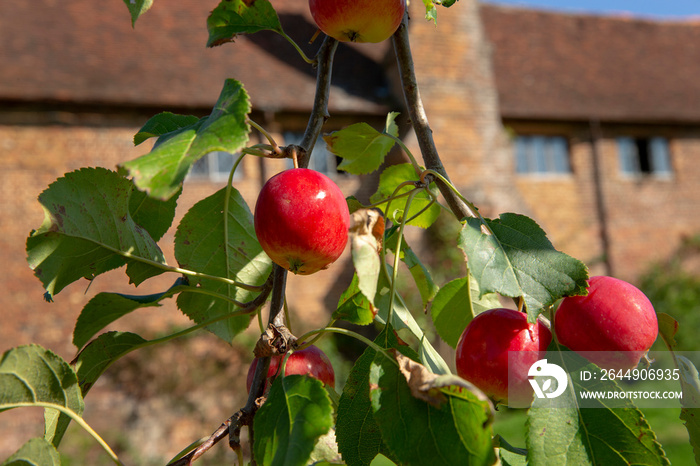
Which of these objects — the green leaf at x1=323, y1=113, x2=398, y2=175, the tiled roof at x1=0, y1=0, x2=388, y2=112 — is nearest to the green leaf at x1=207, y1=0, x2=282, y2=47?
the green leaf at x1=323, y1=113, x2=398, y2=175

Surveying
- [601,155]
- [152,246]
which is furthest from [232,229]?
[601,155]

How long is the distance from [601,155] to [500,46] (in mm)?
3238

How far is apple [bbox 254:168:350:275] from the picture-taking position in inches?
28.0

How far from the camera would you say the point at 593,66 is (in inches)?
499

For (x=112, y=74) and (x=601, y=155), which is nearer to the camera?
(x=112, y=74)

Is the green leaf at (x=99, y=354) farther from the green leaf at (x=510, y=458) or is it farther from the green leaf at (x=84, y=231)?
the green leaf at (x=510, y=458)

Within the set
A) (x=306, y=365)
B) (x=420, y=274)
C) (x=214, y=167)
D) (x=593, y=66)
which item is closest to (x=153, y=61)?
(x=214, y=167)

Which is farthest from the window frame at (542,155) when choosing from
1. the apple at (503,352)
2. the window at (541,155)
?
the apple at (503,352)

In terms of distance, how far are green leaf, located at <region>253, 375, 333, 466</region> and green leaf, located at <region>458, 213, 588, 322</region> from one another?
23 centimetres

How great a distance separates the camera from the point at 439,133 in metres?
9.83

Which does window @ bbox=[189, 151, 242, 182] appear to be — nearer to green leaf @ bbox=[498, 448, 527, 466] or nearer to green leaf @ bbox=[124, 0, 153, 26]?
green leaf @ bbox=[124, 0, 153, 26]

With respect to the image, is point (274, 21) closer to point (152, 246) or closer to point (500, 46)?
point (152, 246)

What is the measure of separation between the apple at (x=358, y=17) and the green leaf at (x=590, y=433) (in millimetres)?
536

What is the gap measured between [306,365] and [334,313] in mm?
86
